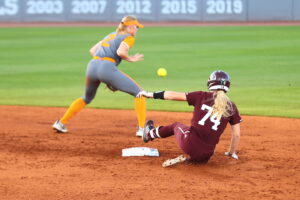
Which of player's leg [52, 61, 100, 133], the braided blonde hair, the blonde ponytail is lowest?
player's leg [52, 61, 100, 133]

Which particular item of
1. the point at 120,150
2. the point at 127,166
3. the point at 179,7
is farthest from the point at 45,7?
the point at 127,166

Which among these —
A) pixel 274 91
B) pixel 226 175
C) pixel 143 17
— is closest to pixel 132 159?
pixel 226 175

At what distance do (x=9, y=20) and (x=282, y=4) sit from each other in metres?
13.2

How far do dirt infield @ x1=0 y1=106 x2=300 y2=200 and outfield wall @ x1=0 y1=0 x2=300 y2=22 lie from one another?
2229cm

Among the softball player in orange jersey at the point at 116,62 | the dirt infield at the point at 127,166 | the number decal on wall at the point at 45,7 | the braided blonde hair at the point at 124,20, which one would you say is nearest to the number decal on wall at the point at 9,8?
the number decal on wall at the point at 45,7

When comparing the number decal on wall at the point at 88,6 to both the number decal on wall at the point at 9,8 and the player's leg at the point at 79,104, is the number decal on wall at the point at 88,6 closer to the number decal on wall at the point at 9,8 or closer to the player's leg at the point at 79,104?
the number decal on wall at the point at 9,8

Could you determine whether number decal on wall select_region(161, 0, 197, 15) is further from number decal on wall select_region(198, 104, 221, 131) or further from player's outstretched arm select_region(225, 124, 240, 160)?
number decal on wall select_region(198, 104, 221, 131)

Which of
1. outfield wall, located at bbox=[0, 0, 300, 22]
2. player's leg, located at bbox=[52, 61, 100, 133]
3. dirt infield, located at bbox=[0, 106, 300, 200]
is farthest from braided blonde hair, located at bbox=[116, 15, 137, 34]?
outfield wall, located at bbox=[0, 0, 300, 22]

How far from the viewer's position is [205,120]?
8.03m

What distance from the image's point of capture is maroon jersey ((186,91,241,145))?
8023mm

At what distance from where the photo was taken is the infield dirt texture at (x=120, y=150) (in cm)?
726

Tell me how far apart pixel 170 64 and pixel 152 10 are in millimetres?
13661

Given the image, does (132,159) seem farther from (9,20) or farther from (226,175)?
(9,20)

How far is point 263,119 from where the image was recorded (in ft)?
38.8
